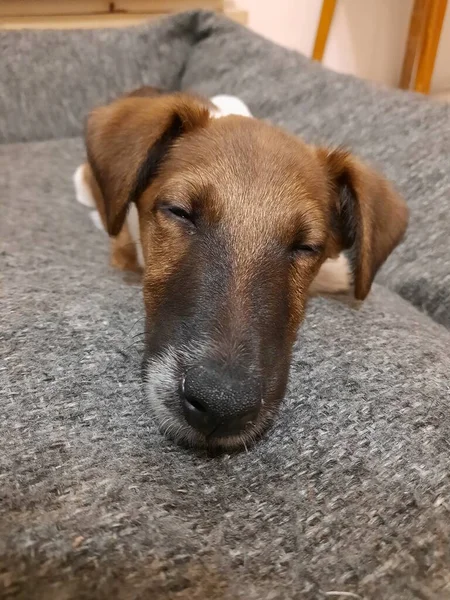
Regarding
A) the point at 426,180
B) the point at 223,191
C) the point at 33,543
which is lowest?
the point at 426,180

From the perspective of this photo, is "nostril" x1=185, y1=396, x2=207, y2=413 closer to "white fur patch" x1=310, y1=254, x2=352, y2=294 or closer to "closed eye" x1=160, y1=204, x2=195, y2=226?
"closed eye" x1=160, y1=204, x2=195, y2=226

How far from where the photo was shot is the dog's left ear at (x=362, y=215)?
Answer: 1646 millimetres

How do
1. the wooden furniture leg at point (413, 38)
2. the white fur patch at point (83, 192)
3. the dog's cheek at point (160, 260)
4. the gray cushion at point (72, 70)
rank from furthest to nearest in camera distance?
the wooden furniture leg at point (413, 38) → the gray cushion at point (72, 70) → the white fur patch at point (83, 192) → the dog's cheek at point (160, 260)

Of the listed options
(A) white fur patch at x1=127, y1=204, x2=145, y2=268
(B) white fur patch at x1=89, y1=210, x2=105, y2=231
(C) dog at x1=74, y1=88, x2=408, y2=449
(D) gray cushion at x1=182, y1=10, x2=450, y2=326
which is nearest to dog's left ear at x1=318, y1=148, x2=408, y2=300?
(C) dog at x1=74, y1=88, x2=408, y2=449

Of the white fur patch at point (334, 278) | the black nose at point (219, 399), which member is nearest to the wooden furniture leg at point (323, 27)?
the white fur patch at point (334, 278)

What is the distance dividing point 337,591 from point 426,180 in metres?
1.69

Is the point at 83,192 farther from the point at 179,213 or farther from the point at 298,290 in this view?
the point at 298,290

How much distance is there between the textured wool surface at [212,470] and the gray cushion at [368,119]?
1.28 feet

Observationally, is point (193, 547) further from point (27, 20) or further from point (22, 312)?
point (27, 20)

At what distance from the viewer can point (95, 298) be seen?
1.54m

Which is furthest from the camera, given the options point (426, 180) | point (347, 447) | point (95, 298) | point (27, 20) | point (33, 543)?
point (27, 20)

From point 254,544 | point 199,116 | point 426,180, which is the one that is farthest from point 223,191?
point 426,180

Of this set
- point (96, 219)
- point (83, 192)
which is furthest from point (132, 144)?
point (83, 192)

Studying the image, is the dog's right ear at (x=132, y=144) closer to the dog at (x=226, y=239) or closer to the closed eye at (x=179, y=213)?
the dog at (x=226, y=239)
